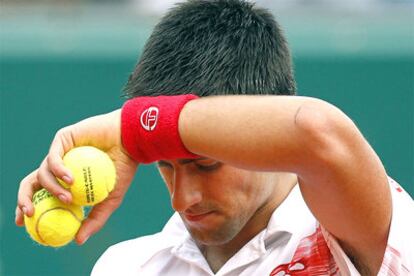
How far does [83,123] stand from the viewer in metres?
2.97

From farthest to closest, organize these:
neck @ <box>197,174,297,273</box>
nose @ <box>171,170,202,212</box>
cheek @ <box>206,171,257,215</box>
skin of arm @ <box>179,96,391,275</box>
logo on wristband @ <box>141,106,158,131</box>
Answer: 1. neck @ <box>197,174,297,273</box>
2. cheek @ <box>206,171,257,215</box>
3. nose @ <box>171,170,202,212</box>
4. logo on wristband @ <box>141,106,158,131</box>
5. skin of arm @ <box>179,96,391,275</box>

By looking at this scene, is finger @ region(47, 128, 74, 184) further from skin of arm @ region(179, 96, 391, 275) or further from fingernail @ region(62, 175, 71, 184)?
skin of arm @ region(179, 96, 391, 275)

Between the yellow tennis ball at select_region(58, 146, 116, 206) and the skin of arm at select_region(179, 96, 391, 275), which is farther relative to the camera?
the yellow tennis ball at select_region(58, 146, 116, 206)

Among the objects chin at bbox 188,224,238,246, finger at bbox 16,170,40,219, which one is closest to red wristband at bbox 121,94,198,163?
finger at bbox 16,170,40,219

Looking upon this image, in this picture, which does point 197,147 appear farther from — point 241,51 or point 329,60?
point 329,60

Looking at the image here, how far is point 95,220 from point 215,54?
0.78 m

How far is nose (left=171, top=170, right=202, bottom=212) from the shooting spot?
11.2 ft

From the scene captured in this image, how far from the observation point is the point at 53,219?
2.92 metres

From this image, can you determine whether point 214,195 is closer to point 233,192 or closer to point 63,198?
point 233,192

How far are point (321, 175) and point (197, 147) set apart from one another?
0.33 meters

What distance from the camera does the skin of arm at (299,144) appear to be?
2.71m

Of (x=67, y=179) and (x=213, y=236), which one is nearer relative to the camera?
(x=67, y=179)

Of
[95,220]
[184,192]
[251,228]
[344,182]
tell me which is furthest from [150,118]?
[251,228]

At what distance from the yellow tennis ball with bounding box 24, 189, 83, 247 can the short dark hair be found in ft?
2.15
